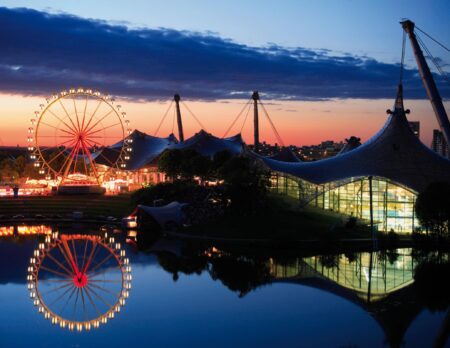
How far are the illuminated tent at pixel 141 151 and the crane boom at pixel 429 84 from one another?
3537cm

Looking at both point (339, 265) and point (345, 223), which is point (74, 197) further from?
point (339, 265)

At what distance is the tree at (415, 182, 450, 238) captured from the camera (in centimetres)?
3203

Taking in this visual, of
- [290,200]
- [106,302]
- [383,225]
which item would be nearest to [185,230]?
[290,200]

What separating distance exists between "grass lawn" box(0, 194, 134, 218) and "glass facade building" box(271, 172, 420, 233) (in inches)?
513

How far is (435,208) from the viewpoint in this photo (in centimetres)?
3200

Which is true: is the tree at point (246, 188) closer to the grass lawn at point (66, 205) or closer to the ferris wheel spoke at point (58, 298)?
the grass lawn at point (66, 205)

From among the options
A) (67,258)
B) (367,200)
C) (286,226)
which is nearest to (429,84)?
(367,200)

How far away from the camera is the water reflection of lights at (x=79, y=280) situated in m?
20.9

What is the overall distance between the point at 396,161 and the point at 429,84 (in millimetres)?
7398

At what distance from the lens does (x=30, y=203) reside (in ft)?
156

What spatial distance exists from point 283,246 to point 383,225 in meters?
6.70

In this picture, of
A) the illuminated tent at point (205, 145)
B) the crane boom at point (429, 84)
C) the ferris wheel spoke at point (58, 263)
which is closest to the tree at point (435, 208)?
the crane boom at point (429, 84)

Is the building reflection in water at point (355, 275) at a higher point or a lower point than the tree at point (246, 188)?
lower

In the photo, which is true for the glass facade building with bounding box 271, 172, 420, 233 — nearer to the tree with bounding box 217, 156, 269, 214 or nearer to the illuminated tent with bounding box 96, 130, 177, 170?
the tree with bounding box 217, 156, 269, 214
